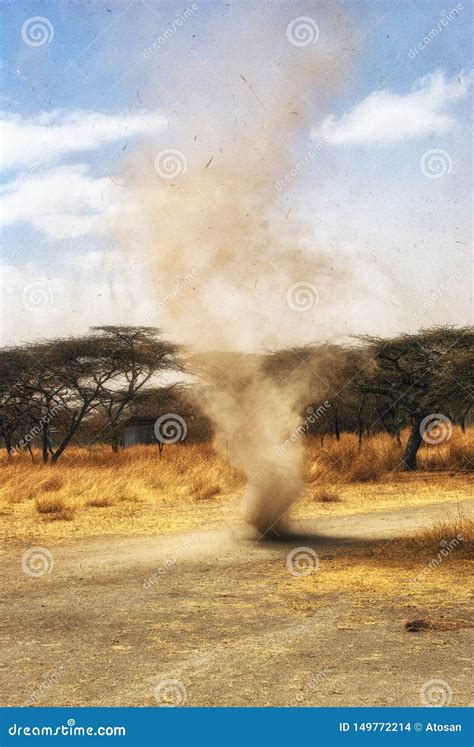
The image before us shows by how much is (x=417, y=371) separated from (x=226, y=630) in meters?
19.1

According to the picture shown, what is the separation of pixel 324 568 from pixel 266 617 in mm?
2095

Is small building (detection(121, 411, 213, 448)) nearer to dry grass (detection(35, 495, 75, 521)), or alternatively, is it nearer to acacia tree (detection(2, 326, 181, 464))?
acacia tree (detection(2, 326, 181, 464))

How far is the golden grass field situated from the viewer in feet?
44.5

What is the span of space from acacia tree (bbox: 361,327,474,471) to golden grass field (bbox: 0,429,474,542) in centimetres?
132

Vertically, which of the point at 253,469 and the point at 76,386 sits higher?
the point at 76,386

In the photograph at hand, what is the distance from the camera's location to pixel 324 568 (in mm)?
9141

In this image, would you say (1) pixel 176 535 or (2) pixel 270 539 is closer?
(2) pixel 270 539

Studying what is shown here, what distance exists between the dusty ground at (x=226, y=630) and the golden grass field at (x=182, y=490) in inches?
105

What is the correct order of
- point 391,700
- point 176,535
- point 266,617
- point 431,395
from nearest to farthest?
point 391,700
point 266,617
point 176,535
point 431,395

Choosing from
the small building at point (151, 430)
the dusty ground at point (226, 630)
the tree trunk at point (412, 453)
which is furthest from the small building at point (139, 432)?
the dusty ground at point (226, 630)

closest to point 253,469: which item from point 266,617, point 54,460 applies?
point 266,617

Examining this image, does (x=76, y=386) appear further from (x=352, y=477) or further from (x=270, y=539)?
(x=270, y=539)

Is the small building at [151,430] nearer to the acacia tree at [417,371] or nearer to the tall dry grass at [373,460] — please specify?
the tall dry grass at [373,460]

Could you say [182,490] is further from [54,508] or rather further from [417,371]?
[417,371]
